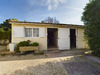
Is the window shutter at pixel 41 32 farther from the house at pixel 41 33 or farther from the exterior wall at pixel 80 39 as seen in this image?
the exterior wall at pixel 80 39

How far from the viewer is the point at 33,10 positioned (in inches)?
262

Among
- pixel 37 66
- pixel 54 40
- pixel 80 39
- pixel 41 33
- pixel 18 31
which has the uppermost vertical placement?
pixel 18 31

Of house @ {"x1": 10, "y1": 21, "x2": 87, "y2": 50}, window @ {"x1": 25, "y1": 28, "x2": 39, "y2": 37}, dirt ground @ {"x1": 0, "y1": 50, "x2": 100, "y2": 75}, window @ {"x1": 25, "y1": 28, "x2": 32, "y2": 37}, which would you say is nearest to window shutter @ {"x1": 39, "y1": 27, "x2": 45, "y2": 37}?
house @ {"x1": 10, "y1": 21, "x2": 87, "y2": 50}

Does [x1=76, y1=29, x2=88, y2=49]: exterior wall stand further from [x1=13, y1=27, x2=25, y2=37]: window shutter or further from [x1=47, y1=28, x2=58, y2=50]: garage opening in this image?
[x1=13, y1=27, x2=25, y2=37]: window shutter

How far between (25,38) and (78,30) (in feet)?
19.0

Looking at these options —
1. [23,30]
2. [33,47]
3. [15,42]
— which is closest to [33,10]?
[23,30]

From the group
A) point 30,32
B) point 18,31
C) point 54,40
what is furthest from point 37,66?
point 54,40

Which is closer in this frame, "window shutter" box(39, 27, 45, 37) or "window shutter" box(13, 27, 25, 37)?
"window shutter" box(13, 27, 25, 37)

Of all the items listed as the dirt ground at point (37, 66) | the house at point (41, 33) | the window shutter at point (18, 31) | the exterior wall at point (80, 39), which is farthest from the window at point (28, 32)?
the exterior wall at point (80, 39)

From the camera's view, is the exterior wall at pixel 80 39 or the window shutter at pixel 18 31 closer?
the window shutter at pixel 18 31

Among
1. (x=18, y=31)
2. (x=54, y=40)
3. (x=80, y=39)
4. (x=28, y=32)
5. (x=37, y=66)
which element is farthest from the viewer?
(x=54, y=40)

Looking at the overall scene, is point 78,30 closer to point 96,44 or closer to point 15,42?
point 96,44

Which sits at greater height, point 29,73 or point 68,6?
point 68,6

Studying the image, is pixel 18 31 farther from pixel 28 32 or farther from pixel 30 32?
pixel 30 32
